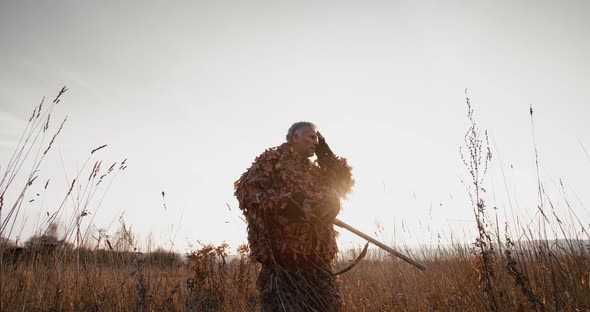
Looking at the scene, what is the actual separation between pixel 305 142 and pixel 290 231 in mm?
933

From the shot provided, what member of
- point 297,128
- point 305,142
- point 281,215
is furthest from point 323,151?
point 281,215

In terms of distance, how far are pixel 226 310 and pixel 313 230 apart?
5.36 feet

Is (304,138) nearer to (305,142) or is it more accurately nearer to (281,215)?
(305,142)

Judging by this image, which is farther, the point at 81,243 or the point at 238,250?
the point at 238,250

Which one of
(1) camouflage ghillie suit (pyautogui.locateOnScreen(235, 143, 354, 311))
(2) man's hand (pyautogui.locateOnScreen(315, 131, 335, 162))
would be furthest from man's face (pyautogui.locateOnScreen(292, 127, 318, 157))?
(1) camouflage ghillie suit (pyautogui.locateOnScreen(235, 143, 354, 311))

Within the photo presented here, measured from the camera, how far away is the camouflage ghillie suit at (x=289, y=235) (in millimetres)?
2438

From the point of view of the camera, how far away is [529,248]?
269 cm

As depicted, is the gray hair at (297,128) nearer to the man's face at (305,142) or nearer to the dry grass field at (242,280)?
the man's face at (305,142)

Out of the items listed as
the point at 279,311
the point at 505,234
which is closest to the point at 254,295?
the point at 279,311

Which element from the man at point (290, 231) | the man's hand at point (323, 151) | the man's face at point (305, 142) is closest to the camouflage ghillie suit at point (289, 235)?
the man at point (290, 231)

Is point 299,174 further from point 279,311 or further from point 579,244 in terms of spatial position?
point 579,244

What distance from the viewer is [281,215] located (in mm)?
2484

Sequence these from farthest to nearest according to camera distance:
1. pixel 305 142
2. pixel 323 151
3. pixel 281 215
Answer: pixel 323 151
pixel 305 142
pixel 281 215

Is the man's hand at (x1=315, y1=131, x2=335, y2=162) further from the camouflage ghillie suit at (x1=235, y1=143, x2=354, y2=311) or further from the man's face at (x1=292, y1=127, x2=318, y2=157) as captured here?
the camouflage ghillie suit at (x1=235, y1=143, x2=354, y2=311)
